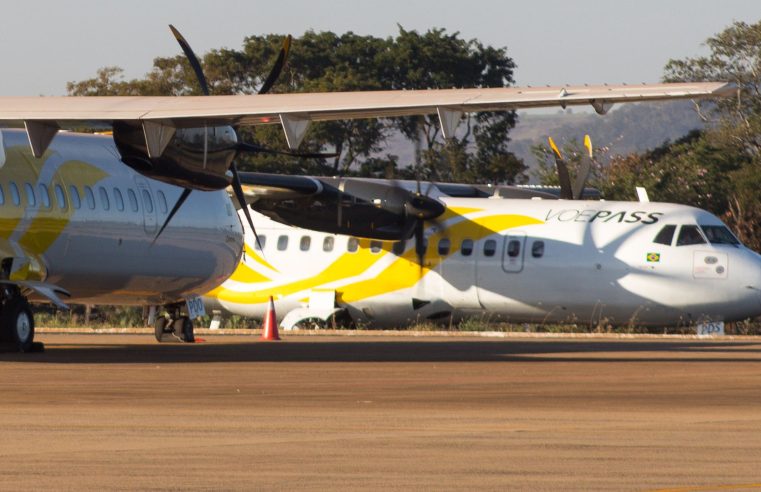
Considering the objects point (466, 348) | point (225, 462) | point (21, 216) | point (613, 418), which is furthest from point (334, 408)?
point (466, 348)

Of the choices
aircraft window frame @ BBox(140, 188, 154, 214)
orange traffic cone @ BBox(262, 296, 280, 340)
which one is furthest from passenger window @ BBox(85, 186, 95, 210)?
orange traffic cone @ BBox(262, 296, 280, 340)

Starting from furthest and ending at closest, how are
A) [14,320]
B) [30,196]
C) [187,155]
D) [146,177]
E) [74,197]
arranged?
[74,197] < [146,177] < [30,196] < [187,155] < [14,320]

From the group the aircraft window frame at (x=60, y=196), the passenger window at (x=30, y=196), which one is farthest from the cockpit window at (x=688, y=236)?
the passenger window at (x=30, y=196)

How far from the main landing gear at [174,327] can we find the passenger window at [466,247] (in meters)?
8.87

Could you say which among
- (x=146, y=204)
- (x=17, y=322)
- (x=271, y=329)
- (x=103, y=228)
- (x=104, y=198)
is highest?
(x=104, y=198)

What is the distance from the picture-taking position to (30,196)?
20.0 metres

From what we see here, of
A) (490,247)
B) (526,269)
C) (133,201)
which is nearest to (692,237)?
(526,269)

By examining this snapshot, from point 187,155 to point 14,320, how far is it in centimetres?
278

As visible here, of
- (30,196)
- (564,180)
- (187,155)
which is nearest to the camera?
(187,155)

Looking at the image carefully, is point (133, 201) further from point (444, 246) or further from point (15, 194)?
point (444, 246)

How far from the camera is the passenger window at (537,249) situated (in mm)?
31922

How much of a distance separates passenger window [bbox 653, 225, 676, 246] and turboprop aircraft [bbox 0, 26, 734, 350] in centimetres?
942

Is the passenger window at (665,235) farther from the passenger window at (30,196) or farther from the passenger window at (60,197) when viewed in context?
the passenger window at (30,196)

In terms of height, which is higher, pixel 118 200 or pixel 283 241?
pixel 118 200
